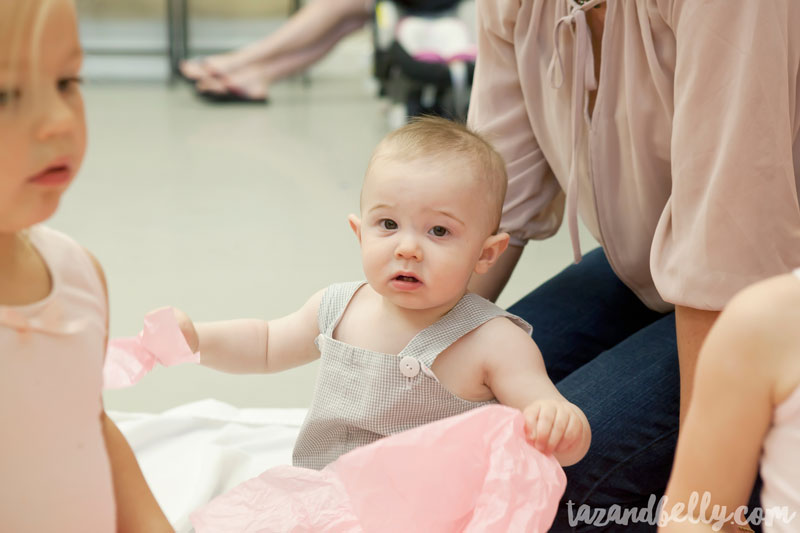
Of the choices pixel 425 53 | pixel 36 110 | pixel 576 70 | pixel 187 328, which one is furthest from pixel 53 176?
pixel 425 53

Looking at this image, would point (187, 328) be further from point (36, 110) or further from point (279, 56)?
point (279, 56)

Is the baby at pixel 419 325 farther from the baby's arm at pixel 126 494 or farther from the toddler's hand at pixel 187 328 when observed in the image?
the baby's arm at pixel 126 494

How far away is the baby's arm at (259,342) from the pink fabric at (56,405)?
0.35 meters

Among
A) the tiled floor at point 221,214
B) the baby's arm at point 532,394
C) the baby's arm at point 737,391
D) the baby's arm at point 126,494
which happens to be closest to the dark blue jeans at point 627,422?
the baby's arm at point 532,394

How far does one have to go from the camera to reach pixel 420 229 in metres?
1.03

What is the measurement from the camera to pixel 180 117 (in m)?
4.10

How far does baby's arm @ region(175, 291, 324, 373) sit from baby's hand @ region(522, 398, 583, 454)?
1.03 ft

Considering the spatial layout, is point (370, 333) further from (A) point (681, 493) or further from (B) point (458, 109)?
(B) point (458, 109)

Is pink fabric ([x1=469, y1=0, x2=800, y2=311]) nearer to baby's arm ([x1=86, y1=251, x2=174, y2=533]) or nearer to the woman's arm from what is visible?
the woman's arm

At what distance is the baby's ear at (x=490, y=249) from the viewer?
3.53ft

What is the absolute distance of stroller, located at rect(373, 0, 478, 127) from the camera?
351 centimetres

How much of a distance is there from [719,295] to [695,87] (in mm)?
211

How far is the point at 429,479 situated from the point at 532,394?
0.50 ft

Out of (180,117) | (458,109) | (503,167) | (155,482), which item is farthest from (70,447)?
(180,117)
